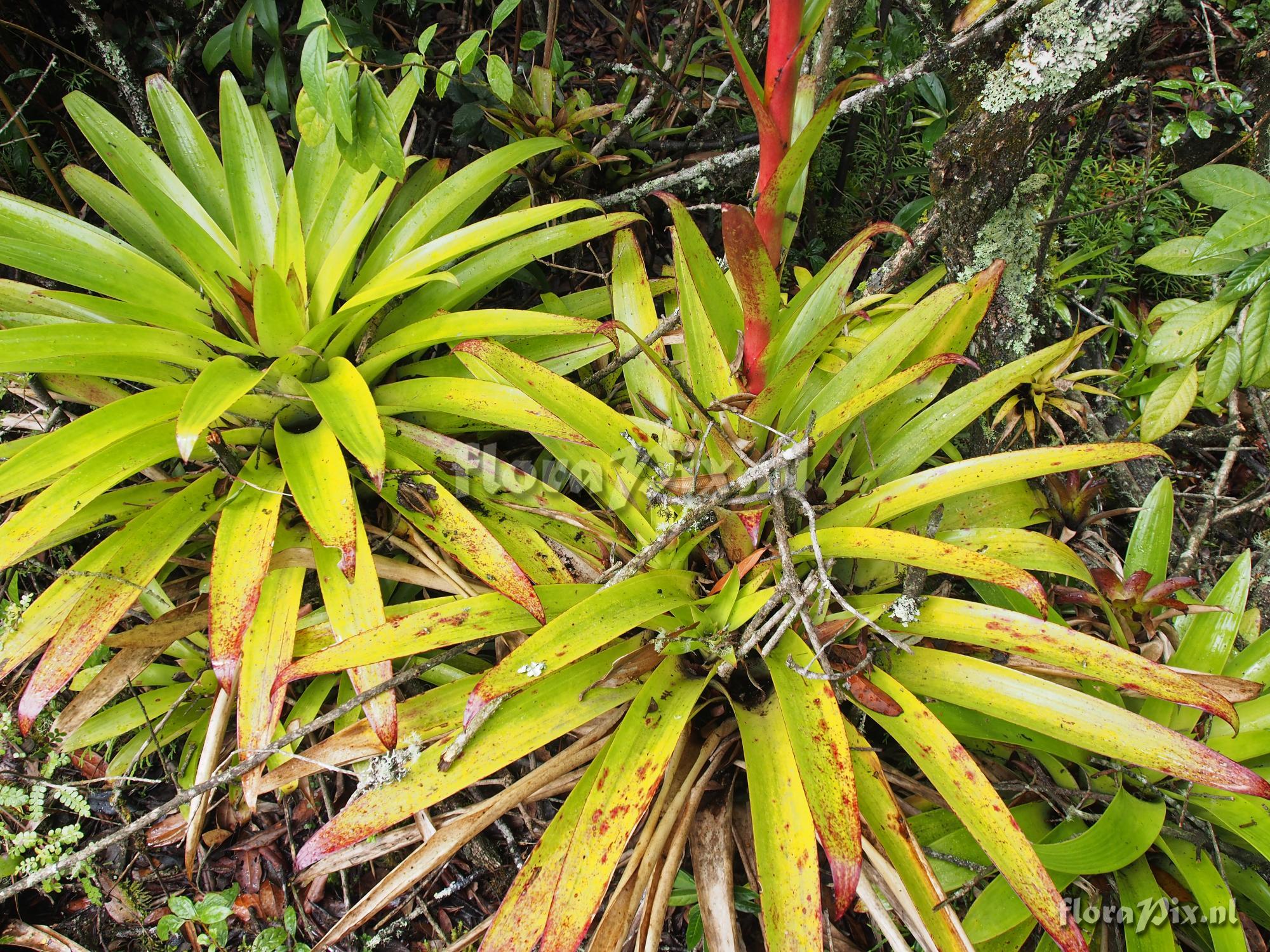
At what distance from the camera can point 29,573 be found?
1908mm

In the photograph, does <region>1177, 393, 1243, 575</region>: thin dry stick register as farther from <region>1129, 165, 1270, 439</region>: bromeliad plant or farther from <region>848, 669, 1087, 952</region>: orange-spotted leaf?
<region>848, 669, 1087, 952</region>: orange-spotted leaf

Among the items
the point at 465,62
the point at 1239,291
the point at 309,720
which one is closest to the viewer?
the point at 1239,291

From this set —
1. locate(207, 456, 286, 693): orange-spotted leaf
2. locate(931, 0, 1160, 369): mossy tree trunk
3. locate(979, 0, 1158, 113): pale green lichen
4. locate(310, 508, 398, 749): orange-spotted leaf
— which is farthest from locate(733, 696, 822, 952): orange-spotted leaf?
locate(979, 0, 1158, 113): pale green lichen

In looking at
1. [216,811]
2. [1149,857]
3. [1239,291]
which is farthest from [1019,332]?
[216,811]

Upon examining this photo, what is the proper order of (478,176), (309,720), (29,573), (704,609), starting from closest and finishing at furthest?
(704,609) → (309,720) → (478,176) → (29,573)

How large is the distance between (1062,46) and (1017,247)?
0.42 meters

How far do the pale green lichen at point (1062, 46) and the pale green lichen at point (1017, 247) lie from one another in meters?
0.23

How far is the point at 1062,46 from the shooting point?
4.76 ft

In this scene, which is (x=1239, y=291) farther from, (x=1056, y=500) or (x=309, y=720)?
(x=309, y=720)

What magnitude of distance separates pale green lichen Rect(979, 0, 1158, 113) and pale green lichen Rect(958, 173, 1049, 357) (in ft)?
0.76

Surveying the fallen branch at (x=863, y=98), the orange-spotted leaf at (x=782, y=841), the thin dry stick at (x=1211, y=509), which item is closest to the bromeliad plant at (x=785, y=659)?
the orange-spotted leaf at (x=782, y=841)

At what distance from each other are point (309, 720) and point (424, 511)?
564mm

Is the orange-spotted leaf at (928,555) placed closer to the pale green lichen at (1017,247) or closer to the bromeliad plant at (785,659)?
the bromeliad plant at (785,659)

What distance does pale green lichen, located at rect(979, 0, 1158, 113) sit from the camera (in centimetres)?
141
